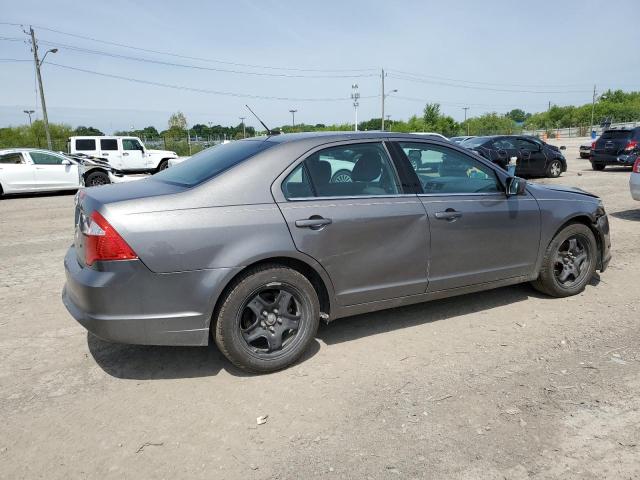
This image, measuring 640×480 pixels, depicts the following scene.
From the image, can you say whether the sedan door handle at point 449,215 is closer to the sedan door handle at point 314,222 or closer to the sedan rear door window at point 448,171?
the sedan rear door window at point 448,171

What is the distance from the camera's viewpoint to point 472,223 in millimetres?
4070

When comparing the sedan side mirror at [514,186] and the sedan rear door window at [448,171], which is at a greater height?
the sedan rear door window at [448,171]

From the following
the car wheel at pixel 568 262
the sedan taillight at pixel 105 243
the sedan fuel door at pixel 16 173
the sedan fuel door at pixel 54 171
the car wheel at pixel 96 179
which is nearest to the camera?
the sedan taillight at pixel 105 243

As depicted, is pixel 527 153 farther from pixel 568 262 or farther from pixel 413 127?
pixel 413 127

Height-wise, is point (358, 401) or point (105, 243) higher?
point (105, 243)

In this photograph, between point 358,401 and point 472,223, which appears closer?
point 358,401

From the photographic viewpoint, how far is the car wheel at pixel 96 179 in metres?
15.6

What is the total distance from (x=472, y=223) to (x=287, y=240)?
64.9 inches

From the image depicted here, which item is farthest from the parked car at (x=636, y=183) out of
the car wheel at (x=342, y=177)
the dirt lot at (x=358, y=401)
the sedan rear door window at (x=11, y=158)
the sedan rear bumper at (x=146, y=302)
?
the sedan rear door window at (x=11, y=158)

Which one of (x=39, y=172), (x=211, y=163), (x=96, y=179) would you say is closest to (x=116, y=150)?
(x=96, y=179)

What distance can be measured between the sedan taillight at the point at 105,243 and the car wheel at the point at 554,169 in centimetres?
1603

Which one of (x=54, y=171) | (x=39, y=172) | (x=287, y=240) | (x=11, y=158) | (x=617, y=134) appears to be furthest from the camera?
(x=617, y=134)

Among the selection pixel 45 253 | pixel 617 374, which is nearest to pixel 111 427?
pixel 617 374

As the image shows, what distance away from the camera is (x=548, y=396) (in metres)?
3.10
